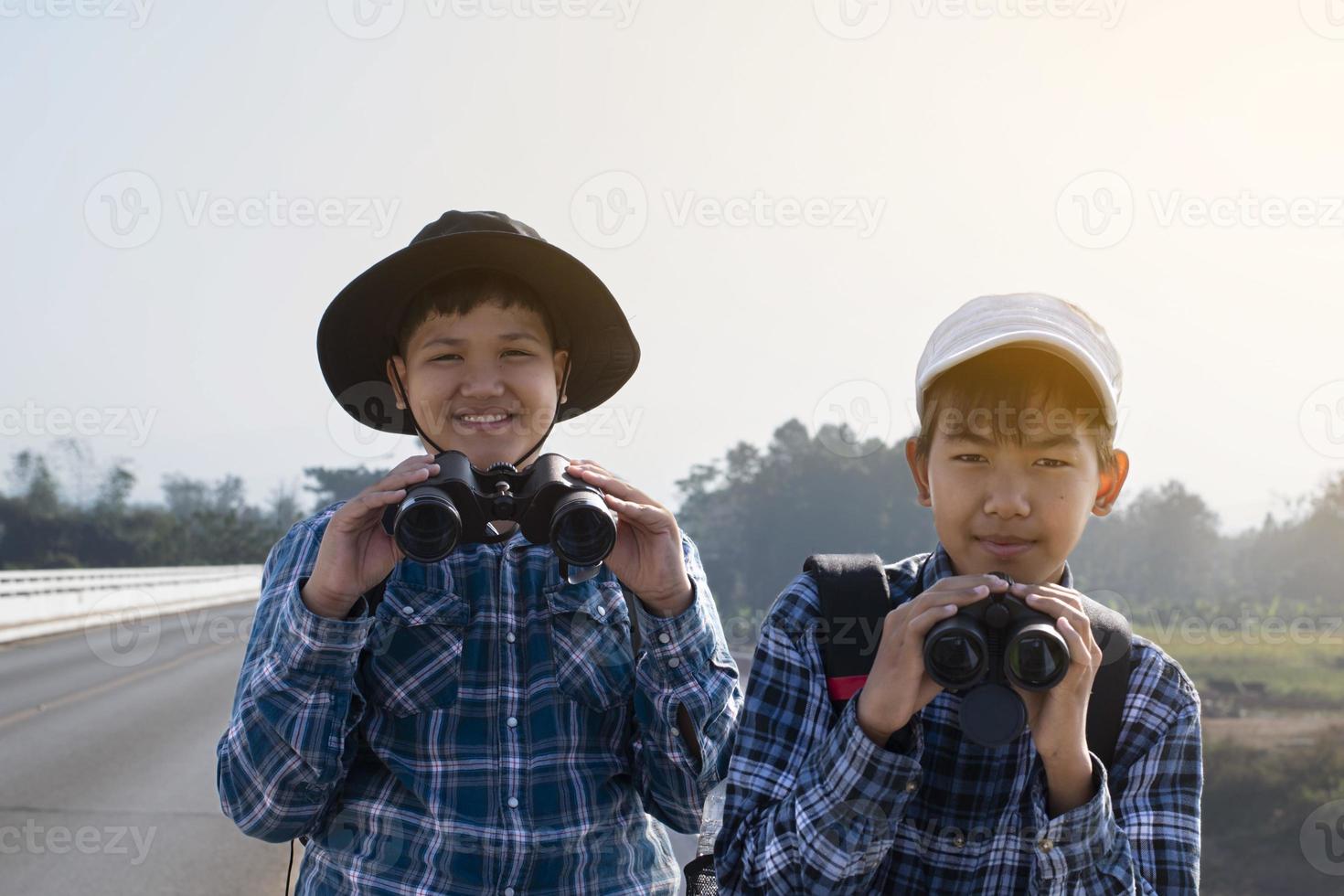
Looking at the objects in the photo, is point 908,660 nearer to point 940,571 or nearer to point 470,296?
point 940,571

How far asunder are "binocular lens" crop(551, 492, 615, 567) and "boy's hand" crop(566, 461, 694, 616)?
0.14 feet

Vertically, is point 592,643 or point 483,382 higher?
point 483,382

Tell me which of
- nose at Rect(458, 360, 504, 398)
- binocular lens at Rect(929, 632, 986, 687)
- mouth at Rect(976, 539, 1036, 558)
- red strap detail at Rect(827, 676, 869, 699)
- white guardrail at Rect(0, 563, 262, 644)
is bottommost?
white guardrail at Rect(0, 563, 262, 644)

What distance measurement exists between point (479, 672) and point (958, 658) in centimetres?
113

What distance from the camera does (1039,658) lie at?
2.22 m

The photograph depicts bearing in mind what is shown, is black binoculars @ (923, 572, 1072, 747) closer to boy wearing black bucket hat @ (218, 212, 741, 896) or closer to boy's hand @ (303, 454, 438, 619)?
boy wearing black bucket hat @ (218, 212, 741, 896)

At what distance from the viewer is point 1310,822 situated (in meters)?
19.8

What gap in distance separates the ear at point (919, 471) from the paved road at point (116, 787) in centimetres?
566

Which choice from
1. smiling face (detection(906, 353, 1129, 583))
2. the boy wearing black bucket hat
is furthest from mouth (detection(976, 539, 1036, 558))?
the boy wearing black bucket hat

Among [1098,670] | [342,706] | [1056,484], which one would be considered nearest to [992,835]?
[1098,670]

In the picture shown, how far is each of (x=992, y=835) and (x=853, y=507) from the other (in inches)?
2501

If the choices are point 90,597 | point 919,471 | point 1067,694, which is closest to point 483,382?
point 919,471

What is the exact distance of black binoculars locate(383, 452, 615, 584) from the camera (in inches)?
110

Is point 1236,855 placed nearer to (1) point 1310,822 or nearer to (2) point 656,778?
(1) point 1310,822
